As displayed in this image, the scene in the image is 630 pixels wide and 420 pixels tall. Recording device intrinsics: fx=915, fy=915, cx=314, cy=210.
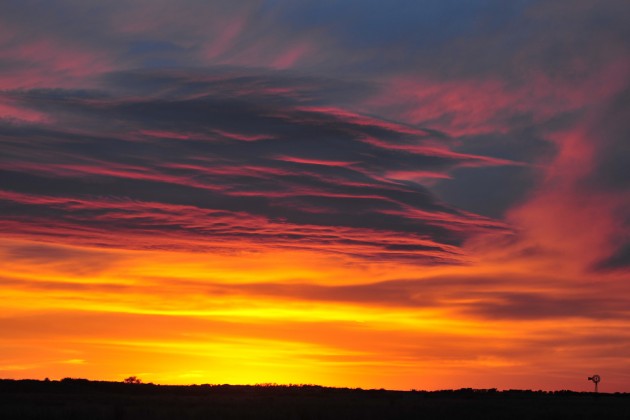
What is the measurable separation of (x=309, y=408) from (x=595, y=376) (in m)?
51.9

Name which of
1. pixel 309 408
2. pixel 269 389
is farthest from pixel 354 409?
pixel 269 389

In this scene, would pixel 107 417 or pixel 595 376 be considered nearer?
pixel 107 417

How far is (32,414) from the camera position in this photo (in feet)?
141

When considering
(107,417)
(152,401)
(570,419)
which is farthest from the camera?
(152,401)

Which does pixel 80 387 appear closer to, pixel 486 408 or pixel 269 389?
pixel 269 389

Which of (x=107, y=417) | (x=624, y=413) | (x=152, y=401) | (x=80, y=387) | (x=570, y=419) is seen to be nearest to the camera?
(x=107, y=417)

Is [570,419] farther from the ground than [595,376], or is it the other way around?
[595,376]

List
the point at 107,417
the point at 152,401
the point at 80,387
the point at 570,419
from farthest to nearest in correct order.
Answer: the point at 80,387 < the point at 152,401 < the point at 570,419 < the point at 107,417

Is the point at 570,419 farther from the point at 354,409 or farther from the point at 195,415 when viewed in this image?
the point at 195,415

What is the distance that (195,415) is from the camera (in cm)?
4312

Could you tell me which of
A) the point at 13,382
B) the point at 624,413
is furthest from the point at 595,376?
the point at 13,382

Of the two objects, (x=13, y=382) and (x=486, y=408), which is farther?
(x=13, y=382)

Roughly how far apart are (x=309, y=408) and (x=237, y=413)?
6.78m

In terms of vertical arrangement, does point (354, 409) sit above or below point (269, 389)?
below
